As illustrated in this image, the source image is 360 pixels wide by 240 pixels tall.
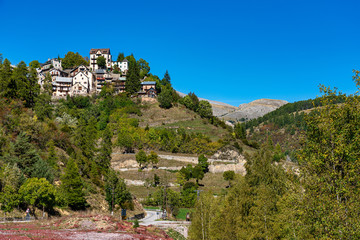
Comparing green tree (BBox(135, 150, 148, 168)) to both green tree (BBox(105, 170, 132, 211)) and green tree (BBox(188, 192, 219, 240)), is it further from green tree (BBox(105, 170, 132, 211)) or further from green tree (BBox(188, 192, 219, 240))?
green tree (BBox(188, 192, 219, 240))

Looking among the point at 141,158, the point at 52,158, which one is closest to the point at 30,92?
the point at 52,158

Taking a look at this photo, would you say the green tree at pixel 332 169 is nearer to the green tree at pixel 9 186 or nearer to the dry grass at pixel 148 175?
the green tree at pixel 9 186

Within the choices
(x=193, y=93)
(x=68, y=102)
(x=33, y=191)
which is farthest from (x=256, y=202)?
(x=193, y=93)

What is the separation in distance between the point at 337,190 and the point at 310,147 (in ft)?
8.28

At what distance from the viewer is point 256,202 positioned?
22.3 meters

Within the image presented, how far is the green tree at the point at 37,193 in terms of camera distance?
111 ft

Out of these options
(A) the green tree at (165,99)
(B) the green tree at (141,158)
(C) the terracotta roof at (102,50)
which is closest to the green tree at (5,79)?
(B) the green tree at (141,158)

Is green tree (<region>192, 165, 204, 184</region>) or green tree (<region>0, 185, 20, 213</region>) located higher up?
green tree (<region>0, 185, 20, 213</region>)

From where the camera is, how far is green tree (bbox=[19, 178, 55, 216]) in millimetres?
33719

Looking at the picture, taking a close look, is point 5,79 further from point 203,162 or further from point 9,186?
point 203,162

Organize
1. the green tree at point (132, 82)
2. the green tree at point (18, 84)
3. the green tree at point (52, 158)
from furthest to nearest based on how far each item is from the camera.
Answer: the green tree at point (132, 82) → the green tree at point (18, 84) → the green tree at point (52, 158)

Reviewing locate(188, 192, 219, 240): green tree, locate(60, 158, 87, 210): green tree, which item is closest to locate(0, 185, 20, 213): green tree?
locate(60, 158, 87, 210): green tree

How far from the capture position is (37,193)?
34.0 meters

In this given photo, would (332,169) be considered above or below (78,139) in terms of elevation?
below
